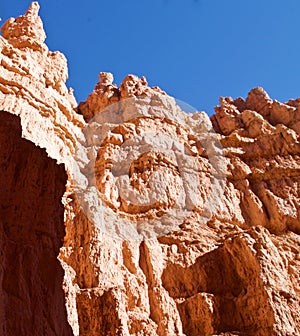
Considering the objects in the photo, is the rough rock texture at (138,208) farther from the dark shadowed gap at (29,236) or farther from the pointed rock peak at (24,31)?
the pointed rock peak at (24,31)

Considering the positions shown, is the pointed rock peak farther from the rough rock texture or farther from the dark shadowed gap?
the dark shadowed gap

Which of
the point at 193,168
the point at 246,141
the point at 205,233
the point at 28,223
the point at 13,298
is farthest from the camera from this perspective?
the point at 246,141

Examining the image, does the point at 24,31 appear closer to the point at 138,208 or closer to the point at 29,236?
the point at 138,208

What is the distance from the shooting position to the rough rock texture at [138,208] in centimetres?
588

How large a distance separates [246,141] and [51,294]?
23.7m

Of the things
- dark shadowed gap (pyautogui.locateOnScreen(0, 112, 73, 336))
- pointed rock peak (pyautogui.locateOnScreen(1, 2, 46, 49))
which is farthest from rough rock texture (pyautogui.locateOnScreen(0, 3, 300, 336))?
pointed rock peak (pyautogui.locateOnScreen(1, 2, 46, 49))

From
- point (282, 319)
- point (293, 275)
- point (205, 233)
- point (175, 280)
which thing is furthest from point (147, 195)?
point (282, 319)

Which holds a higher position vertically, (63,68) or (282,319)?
(63,68)

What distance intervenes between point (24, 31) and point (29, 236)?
83.8ft

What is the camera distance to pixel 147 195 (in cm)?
2108

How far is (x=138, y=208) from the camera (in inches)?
806

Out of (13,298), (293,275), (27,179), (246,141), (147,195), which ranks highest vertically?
(246,141)

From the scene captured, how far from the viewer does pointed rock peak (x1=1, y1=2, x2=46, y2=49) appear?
87.9ft

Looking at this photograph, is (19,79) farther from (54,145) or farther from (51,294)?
(51,294)
